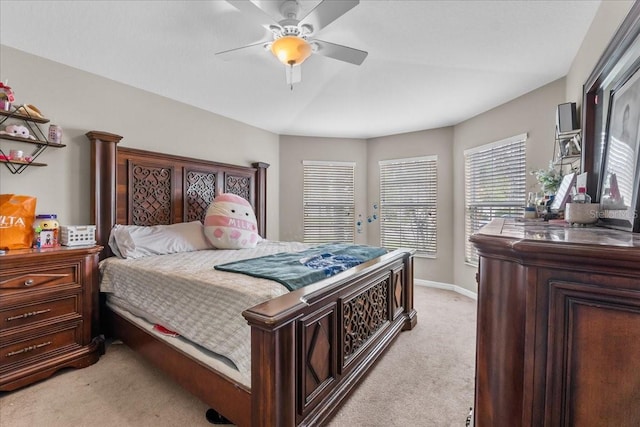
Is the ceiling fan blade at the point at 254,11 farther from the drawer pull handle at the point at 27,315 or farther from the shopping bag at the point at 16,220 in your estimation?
the drawer pull handle at the point at 27,315

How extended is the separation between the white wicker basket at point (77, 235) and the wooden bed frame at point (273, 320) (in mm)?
248

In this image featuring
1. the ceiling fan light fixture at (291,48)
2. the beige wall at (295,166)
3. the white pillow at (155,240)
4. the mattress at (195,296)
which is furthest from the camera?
the beige wall at (295,166)

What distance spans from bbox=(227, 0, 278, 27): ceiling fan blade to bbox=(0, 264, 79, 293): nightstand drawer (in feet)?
7.33

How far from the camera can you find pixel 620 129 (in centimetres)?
126

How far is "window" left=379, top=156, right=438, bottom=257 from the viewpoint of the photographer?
4.54 metres

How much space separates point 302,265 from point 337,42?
1763 millimetres

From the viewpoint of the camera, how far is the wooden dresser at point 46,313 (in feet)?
6.19

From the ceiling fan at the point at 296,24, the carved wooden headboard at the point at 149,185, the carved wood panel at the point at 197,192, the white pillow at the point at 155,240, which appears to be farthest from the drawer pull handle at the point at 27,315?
the ceiling fan at the point at 296,24

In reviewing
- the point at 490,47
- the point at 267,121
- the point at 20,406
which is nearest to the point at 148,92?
the point at 267,121

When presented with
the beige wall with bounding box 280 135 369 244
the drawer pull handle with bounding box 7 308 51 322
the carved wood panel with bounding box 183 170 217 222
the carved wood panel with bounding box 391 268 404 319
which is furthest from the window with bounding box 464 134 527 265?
the drawer pull handle with bounding box 7 308 51 322

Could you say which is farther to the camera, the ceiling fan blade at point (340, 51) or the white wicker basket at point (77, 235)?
the white wicker basket at point (77, 235)

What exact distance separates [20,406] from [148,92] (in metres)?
2.83

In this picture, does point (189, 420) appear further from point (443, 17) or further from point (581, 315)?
point (443, 17)

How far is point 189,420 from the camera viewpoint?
165 centimetres
